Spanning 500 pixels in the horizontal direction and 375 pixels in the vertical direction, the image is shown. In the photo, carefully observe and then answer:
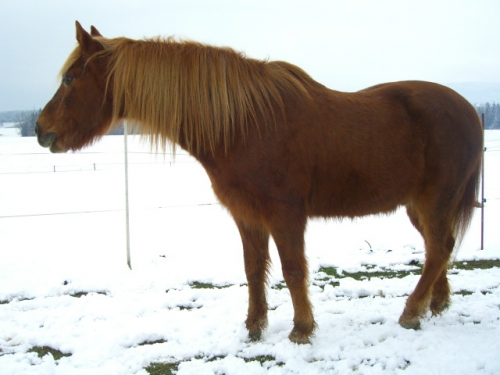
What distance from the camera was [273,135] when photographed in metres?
2.99

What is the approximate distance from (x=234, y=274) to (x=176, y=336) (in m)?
1.68

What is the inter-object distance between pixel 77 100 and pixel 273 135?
4.64ft

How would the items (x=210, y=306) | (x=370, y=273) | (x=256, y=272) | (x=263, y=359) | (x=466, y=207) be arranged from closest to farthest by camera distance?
(x=263, y=359) < (x=256, y=272) < (x=466, y=207) < (x=210, y=306) < (x=370, y=273)

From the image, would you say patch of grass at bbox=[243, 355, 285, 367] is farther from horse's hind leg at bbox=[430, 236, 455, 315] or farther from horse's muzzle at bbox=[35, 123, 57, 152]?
horse's muzzle at bbox=[35, 123, 57, 152]

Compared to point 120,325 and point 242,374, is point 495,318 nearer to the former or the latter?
point 242,374

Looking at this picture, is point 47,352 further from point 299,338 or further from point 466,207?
point 466,207

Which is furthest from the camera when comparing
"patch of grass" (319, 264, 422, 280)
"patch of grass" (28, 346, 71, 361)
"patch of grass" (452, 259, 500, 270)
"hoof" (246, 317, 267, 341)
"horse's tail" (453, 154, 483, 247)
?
"patch of grass" (452, 259, 500, 270)

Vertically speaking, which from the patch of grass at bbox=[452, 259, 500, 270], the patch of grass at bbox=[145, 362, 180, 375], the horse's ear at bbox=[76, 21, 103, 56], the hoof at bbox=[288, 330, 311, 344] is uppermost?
the horse's ear at bbox=[76, 21, 103, 56]

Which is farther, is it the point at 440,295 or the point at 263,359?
the point at 440,295

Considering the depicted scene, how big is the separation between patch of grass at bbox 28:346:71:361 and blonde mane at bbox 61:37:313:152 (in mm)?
1698

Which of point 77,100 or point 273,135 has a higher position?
point 77,100

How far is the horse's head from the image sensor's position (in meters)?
2.96

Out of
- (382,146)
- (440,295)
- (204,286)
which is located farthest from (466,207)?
(204,286)

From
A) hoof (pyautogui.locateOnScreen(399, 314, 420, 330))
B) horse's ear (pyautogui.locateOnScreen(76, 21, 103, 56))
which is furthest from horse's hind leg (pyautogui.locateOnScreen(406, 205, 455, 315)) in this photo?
horse's ear (pyautogui.locateOnScreen(76, 21, 103, 56))
